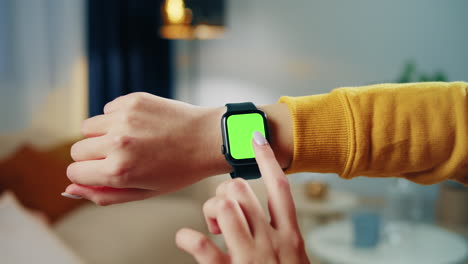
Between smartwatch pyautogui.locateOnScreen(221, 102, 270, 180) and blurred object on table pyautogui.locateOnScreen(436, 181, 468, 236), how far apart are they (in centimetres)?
252

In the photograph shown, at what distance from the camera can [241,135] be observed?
27.7 inches

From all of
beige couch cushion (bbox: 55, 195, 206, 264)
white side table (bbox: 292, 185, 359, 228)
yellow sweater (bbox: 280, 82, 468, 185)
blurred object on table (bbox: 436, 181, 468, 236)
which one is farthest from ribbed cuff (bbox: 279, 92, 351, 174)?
blurred object on table (bbox: 436, 181, 468, 236)

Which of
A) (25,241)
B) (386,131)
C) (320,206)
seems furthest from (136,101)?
(320,206)

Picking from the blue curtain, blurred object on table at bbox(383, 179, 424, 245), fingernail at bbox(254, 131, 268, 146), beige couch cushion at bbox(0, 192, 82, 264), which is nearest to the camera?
fingernail at bbox(254, 131, 268, 146)

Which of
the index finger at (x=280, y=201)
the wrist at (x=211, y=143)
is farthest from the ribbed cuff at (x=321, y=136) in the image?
the index finger at (x=280, y=201)

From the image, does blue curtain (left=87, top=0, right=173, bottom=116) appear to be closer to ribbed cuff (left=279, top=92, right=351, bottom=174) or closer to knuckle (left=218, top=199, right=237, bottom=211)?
ribbed cuff (left=279, top=92, right=351, bottom=174)

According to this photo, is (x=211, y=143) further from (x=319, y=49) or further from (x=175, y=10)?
(x=319, y=49)

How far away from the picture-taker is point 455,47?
2.91 meters

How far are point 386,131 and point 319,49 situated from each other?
2.71m

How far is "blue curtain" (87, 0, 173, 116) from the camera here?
309 cm

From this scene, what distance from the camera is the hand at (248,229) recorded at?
45 centimetres

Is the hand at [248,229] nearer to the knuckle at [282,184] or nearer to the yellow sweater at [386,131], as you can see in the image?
the knuckle at [282,184]

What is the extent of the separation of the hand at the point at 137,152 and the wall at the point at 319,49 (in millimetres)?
2716

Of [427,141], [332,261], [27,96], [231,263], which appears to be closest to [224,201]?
[231,263]
